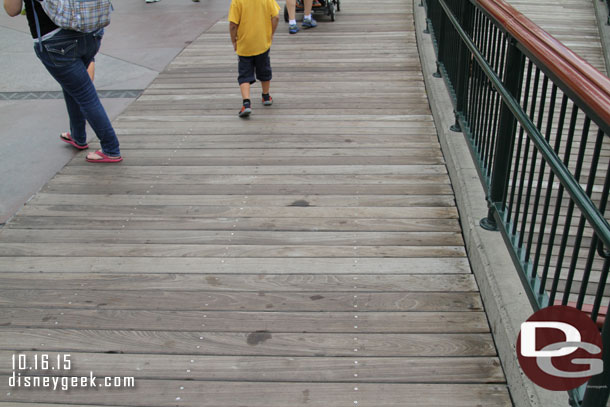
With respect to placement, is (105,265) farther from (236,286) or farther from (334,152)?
(334,152)

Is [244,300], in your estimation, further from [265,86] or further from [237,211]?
[265,86]

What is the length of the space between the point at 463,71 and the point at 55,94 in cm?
410

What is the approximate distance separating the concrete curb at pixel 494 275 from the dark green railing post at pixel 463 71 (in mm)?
→ 163

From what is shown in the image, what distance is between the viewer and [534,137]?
86.7 inches

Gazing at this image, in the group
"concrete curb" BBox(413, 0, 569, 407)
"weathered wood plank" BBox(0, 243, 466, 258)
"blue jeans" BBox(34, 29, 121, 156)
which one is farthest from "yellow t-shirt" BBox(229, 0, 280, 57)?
"weathered wood plank" BBox(0, 243, 466, 258)

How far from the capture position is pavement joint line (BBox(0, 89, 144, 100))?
5742mm

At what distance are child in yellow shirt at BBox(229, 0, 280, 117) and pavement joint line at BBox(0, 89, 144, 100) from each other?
128 cm

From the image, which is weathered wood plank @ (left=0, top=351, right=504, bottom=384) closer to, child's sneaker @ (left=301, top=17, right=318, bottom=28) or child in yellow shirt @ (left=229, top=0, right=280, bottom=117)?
child in yellow shirt @ (left=229, top=0, right=280, bottom=117)

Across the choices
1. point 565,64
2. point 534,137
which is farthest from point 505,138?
point 565,64

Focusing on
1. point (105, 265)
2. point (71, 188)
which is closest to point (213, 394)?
point (105, 265)

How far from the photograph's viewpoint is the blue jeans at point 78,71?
3932mm

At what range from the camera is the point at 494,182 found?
289 centimetres

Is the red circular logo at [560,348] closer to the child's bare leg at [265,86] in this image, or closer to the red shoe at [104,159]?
the red shoe at [104,159]

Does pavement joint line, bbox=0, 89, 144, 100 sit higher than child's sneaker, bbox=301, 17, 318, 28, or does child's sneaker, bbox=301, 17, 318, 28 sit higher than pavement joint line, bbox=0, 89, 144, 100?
child's sneaker, bbox=301, 17, 318, 28
